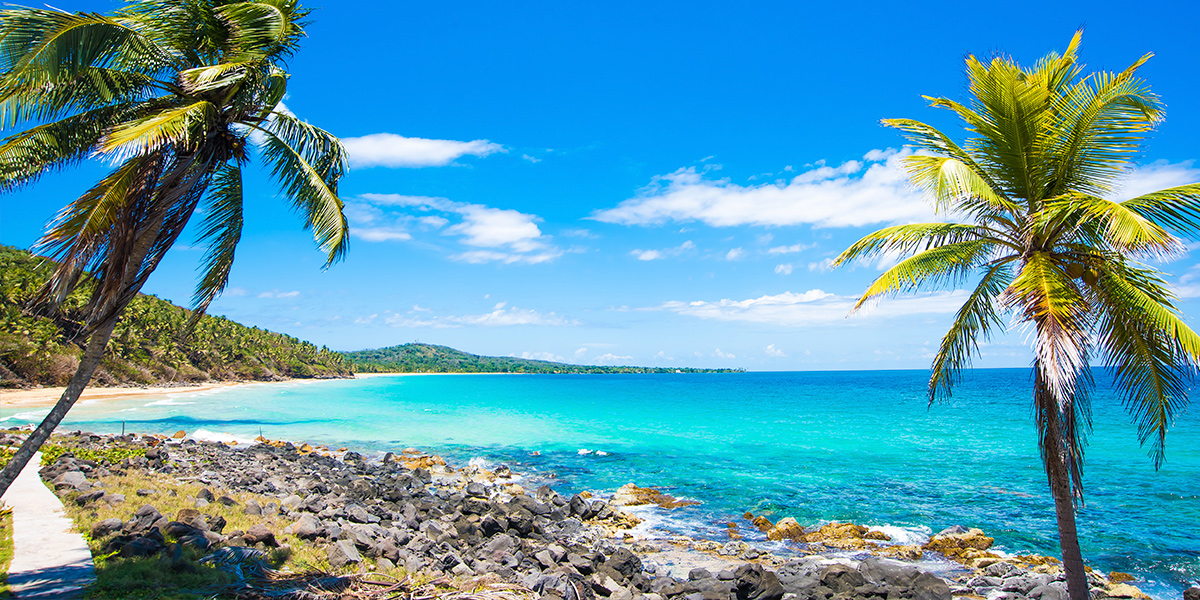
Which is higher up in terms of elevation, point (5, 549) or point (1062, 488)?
point (1062, 488)

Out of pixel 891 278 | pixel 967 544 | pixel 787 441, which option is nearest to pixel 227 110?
pixel 891 278

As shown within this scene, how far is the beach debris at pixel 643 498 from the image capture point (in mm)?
19225

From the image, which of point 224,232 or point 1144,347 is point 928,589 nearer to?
point 1144,347

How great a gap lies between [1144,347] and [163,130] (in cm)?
1041

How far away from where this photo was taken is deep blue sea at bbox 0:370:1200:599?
16.7m

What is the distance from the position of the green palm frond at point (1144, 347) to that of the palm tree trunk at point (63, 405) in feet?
34.4

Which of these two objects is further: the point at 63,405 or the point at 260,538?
the point at 260,538

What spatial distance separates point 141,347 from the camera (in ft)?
245

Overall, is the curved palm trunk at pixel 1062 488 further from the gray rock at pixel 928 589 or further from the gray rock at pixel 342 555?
the gray rock at pixel 342 555

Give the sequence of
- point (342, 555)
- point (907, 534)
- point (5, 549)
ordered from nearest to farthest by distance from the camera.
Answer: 1. point (5, 549)
2. point (342, 555)
3. point (907, 534)

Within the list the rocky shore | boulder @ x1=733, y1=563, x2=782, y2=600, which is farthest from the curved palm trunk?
boulder @ x1=733, y1=563, x2=782, y2=600

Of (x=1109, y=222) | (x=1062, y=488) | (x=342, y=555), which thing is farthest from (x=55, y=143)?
(x=1062, y=488)

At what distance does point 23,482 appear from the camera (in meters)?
11.2

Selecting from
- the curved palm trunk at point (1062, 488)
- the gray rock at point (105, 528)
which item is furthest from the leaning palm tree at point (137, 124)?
the curved palm trunk at point (1062, 488)
